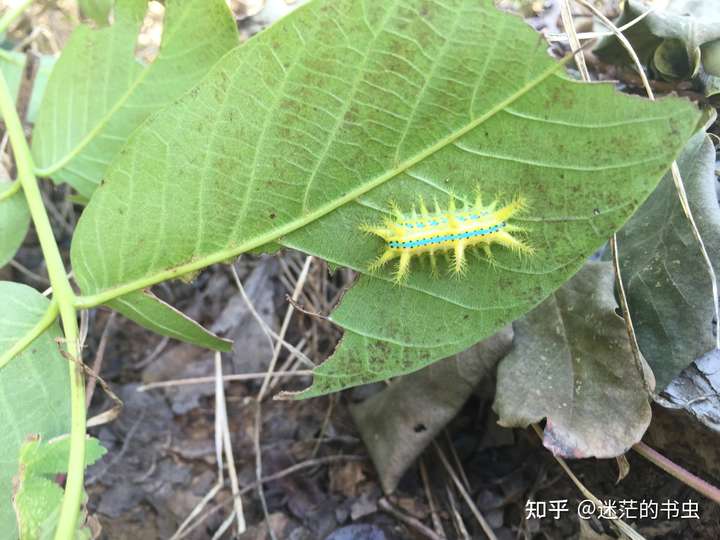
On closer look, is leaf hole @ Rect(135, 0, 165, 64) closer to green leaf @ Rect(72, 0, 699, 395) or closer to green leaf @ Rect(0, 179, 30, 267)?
green leaf @ Rect(0, 179, 30, 267)

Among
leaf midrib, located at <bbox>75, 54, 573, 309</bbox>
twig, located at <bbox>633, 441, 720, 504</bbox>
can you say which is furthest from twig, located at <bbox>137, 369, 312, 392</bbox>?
twig, located at <bbox>633, 441, 720, 504</bbox>

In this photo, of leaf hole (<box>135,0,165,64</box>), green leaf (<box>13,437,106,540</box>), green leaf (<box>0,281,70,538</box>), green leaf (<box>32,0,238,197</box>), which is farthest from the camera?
leaf hole (<box>135,0,165,64</box>)

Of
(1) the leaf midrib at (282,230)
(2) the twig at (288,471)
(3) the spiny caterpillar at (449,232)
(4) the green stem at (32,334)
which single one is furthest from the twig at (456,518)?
(4) the green stem at (32,334)

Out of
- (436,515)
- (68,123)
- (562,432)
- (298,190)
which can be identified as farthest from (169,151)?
(436,515)

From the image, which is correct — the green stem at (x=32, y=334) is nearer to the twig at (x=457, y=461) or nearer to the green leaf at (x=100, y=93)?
the green leaf at (x=100, y=93)

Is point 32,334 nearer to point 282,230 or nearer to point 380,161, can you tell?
point 282,230
